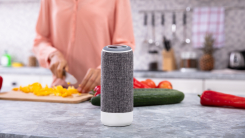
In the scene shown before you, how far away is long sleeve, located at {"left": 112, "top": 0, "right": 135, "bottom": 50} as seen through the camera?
55.5 inches

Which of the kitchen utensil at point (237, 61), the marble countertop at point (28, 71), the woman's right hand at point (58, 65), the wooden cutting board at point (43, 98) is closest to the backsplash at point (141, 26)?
the kitchen utensil at point (237, 61)

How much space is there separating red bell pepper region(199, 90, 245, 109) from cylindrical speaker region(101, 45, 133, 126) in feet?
1.43

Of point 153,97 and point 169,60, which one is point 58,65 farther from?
point 169,60

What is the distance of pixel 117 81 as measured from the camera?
60 cm

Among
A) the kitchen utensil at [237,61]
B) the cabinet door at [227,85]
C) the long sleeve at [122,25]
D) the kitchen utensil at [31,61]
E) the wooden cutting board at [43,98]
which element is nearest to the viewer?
the wooden cutting board at [43,98]

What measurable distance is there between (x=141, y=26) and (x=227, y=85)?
4.46 ft

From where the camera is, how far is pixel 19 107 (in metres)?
0.88

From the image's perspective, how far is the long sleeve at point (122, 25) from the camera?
4.62 ft

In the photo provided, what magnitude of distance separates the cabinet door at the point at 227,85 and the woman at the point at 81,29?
1.24 metres

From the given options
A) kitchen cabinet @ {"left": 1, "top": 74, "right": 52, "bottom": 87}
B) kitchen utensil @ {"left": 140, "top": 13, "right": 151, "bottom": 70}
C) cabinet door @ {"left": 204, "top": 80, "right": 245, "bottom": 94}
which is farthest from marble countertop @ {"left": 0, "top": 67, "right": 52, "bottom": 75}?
cabinet door @ {"left": 204, "top": 80, "right": 245, "bottom": 94}

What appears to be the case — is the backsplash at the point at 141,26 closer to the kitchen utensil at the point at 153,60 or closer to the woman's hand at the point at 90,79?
the kitchen utensil at the point at 153,60

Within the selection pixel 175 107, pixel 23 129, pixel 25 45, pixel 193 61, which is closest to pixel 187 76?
pixel 193 61

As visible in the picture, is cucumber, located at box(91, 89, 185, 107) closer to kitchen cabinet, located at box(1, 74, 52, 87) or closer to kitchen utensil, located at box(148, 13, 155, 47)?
kitchen cabinet, located at box(1, 74, 52, 87)

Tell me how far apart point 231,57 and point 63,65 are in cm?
204
